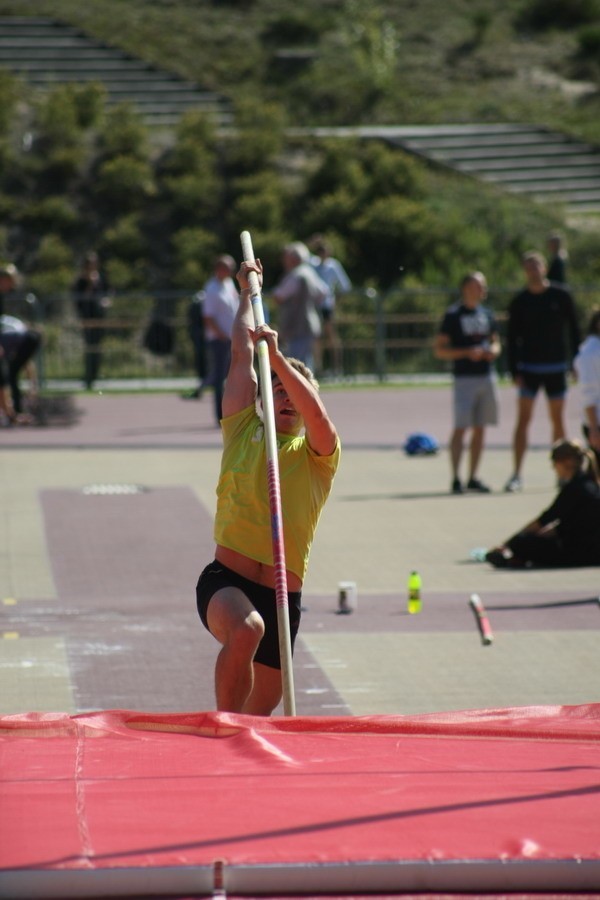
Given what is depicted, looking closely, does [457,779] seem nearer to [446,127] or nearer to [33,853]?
[33,853]

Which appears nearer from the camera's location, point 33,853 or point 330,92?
point 33,853

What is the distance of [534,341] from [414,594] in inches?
223

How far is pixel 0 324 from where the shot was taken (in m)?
21.5

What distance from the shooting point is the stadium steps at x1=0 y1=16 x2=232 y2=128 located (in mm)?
44844

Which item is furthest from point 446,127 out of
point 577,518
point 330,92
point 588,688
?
point 588,688

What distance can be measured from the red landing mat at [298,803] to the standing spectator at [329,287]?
2026 cm

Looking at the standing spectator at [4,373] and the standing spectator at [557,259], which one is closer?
the standing spectator at [4,373]

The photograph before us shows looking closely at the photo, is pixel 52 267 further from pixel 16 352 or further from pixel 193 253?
pixel 16 352

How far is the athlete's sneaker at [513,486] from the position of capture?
48.5 feet

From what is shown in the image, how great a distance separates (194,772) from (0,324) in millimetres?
16750

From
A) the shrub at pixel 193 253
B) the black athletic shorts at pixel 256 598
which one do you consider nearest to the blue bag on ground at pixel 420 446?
the black athletic shorts at pixel 256 598

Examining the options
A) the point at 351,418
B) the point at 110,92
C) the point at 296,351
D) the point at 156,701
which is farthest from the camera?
the point at 110,92

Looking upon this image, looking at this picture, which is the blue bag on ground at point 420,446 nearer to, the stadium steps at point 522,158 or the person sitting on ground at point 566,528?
the person sitting on ground at point 566,528

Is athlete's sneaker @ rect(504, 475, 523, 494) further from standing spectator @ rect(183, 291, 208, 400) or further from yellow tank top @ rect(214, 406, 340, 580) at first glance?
standing spectator @ rect(183, 291, 208, 400)
